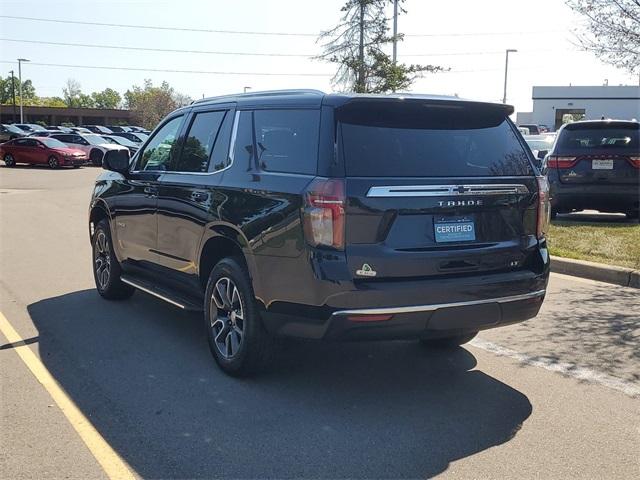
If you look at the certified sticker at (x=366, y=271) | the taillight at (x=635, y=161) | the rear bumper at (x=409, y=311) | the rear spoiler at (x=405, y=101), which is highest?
the rear spoiler at (x=405, y=101)

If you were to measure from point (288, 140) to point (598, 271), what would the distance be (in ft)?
16.8

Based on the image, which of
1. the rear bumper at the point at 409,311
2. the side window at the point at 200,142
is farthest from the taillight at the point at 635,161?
the side window at the point at 200,142

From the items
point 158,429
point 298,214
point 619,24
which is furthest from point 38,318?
point 619,24

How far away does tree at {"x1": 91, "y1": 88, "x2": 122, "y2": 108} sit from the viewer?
5817 inches

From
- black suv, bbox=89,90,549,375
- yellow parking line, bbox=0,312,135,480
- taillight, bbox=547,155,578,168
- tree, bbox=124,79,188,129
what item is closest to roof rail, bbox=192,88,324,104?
black suv, bbox=89,90,549,375

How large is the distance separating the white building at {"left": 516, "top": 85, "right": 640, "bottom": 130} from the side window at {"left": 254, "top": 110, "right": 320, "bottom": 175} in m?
74.1

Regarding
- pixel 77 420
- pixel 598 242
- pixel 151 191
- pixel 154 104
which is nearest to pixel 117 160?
pixel 151 191

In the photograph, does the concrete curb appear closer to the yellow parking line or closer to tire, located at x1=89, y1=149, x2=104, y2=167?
tire, located at x1=89, y1=149, x2=104, y2=167

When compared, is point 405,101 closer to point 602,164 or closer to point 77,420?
point 77,420

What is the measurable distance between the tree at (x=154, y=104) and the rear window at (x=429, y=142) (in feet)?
227

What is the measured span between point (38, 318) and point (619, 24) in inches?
302

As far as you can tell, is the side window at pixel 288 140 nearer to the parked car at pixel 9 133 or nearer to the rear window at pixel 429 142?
the rear window at pixel 429 142

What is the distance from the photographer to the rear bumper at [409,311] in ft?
13.0

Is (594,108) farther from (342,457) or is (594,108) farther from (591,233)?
(342,457)
